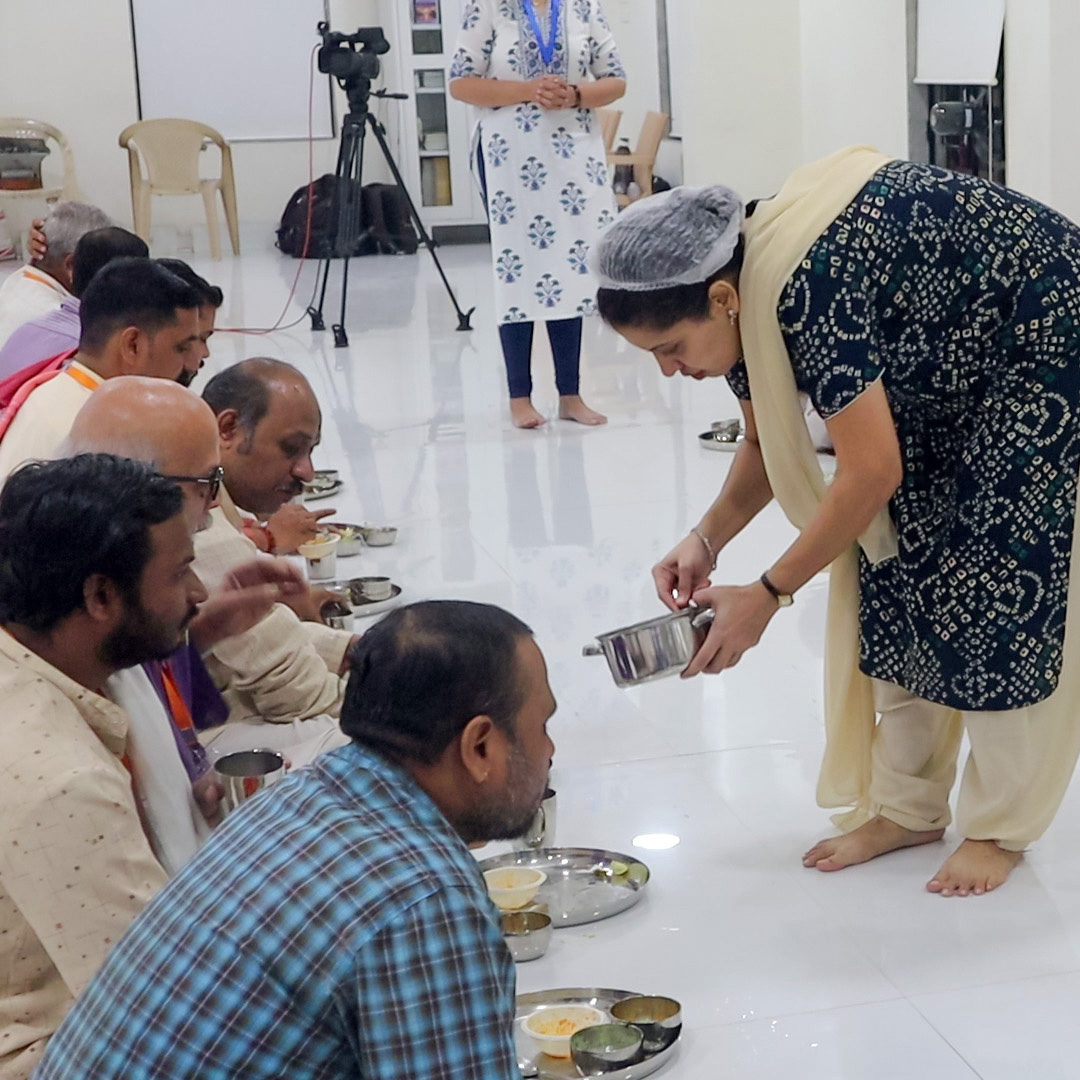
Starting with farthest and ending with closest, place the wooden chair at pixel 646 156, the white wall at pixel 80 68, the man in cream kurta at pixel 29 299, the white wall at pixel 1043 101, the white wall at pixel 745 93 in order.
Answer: the white wall at pixel 80 68 → the wooden chair at pixel 646 156 → the white wall at pixel 745 93 → the white wall at pixel 1043 101 → the man in cream kurta at pixel 29 299

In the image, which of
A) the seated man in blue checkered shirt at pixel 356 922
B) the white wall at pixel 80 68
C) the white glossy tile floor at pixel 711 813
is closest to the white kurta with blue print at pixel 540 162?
the white glossy tile floor at pixel 711 813

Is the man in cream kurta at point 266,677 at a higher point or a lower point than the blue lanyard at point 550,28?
lower

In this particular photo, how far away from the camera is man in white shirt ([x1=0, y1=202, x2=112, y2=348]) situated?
14.0ft

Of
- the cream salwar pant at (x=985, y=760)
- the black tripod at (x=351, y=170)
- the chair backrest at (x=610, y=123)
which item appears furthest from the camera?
the chair backrest at (x=610, y=123)

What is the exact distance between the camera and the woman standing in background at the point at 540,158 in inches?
205

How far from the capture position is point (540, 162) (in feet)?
17.6

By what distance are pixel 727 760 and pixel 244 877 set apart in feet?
5.89

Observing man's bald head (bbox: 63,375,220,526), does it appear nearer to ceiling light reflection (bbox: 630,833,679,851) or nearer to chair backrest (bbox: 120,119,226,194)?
ceiling light reflection (bbox: 630,833,679,851)

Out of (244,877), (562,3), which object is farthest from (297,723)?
(562,3)

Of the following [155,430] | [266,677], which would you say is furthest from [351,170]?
[155,430]

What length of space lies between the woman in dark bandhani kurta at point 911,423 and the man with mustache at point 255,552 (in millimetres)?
555

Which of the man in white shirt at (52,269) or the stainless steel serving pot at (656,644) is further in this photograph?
the man in white shirt at (52,269)

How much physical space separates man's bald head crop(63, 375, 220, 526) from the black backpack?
8959 mm

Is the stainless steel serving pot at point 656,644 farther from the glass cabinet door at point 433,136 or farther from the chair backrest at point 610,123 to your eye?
the glass cabinet door at point 433,136
